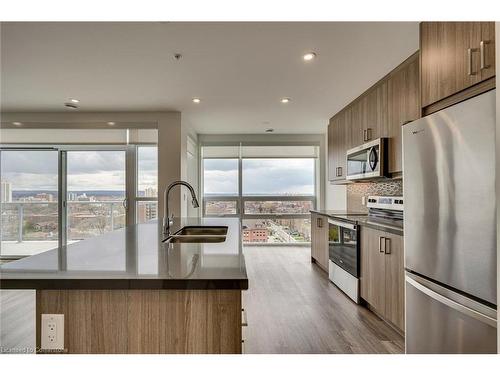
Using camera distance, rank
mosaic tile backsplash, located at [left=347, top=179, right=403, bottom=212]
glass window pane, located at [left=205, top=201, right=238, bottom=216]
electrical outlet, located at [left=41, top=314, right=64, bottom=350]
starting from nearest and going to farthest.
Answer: electrical outlet, located at [left=41, top=314, right=64, bottom=350] < mosaic tile backsplash, located at [left=347, top=179, right=403, bottom=212] < glass window pane, located at [left=205, top=201, right=238, bottom=216]

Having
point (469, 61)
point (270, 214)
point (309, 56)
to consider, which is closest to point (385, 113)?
point (309, 56)

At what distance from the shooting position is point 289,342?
2.20m

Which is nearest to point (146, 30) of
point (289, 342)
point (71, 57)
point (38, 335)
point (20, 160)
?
point (71, 57)

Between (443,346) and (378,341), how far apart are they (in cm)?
92

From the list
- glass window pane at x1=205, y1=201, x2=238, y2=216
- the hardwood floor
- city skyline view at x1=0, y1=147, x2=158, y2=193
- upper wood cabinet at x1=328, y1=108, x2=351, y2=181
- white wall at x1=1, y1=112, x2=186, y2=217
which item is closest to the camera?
the hardwood floor

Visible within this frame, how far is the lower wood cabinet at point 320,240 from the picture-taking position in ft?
13.3

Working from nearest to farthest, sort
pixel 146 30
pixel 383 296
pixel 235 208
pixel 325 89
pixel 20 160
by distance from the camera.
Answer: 1. pixel 146 30
2. pixel 383 296
3. pixel 325 89
4. pixel 20 160
5. pixel 235 208

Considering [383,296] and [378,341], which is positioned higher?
[383,296]

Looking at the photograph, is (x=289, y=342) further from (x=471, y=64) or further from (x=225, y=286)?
(x=471, y=64)

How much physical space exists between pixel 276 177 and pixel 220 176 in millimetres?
1240

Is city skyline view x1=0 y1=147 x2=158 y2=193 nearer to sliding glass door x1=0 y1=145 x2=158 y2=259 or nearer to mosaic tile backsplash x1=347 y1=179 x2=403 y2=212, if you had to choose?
sliding glass door x1=0 y1=145 x2=158 y2=259

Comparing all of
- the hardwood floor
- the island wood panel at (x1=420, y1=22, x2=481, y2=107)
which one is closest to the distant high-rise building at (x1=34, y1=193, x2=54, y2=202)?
the hardwood floor

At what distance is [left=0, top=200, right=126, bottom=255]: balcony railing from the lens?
5359mm

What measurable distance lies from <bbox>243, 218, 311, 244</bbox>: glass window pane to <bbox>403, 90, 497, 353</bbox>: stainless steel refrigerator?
15.0ft
